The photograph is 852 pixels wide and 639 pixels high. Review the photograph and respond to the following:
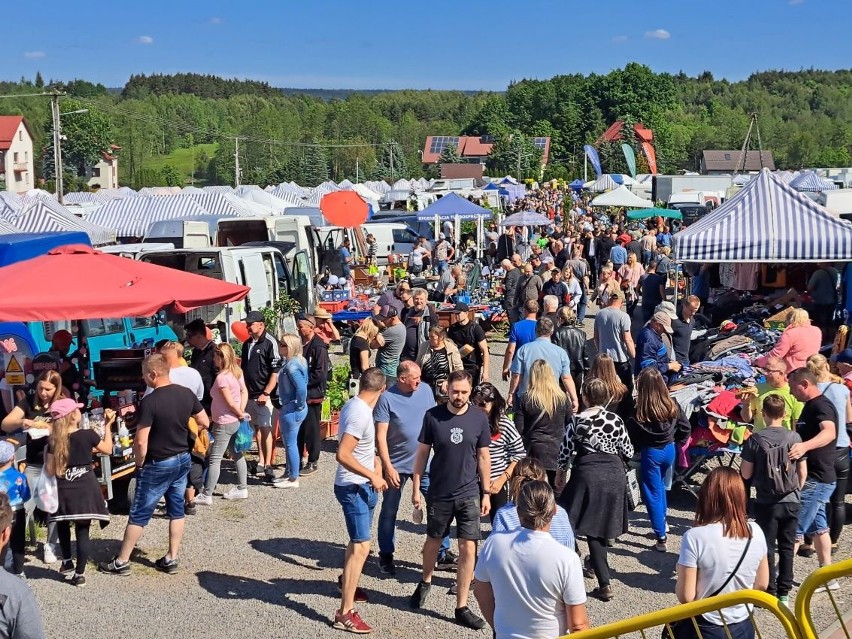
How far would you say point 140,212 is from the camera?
26.4 meters

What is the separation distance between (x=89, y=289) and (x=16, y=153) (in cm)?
9208

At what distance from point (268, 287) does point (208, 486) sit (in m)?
6.89

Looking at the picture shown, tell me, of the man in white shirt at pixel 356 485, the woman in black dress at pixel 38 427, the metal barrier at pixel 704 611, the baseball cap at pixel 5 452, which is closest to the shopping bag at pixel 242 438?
the woman in black dress at pixel 38 427

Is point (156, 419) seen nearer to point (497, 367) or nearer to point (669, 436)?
point (669, 436)

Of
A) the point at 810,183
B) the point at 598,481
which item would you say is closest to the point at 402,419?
the point at 598,481

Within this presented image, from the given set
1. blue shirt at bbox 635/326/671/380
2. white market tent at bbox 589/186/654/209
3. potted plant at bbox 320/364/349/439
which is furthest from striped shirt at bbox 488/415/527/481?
white market tent at bbox 589/186/654/209

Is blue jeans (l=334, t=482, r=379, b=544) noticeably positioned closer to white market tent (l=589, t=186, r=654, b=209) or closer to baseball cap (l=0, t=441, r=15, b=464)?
baseball cap (l=0, t=441, r=15, b=464)

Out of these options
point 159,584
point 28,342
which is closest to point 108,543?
point 159,584

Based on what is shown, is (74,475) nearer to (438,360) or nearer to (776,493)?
(438,360)

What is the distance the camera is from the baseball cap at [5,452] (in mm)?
6191

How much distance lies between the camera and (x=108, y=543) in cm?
762

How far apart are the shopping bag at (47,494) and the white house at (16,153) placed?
8657cm

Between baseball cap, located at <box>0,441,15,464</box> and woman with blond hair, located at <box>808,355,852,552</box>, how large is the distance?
17.2 feet

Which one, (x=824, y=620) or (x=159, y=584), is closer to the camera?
(x=824, y=620)
